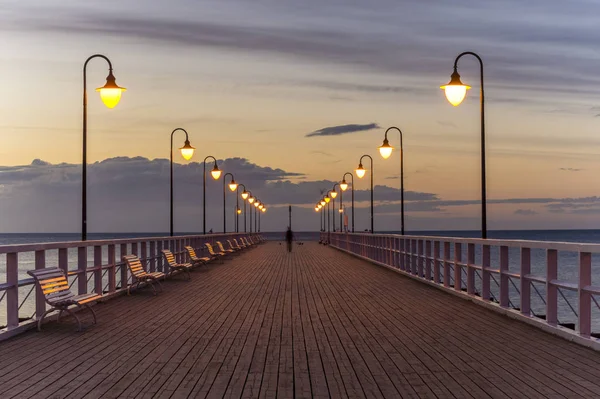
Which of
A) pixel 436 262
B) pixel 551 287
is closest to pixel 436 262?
pixel 436 262

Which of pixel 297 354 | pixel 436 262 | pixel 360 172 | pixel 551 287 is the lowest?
pixel 297 354

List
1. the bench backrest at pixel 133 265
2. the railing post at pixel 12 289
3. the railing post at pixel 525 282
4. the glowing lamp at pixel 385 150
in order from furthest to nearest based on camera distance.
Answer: the glowing lamp at pixel 385 150 → the bench backrest at pixel 133 265 → the railing post at pixel 525 282 → the railing post at pixel 12 289

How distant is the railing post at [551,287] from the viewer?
1005 cm

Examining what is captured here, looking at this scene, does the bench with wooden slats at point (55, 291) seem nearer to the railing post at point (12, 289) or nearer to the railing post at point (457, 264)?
the railing post at point (12, 289)

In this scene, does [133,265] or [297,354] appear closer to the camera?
[297,354]

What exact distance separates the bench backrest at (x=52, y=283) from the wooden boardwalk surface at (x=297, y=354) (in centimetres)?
42

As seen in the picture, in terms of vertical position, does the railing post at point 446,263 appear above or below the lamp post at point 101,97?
below

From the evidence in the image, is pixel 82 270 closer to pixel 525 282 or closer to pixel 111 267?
pixel 111 267

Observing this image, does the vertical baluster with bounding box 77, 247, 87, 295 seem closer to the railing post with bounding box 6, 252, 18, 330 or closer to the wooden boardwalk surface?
the wooden boardwalk surface

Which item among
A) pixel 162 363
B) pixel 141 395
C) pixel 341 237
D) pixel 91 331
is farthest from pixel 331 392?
pixel 341 237

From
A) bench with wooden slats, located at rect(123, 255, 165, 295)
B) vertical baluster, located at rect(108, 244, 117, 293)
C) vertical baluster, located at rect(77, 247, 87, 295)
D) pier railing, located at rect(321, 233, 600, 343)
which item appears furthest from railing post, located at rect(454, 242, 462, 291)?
vertical baluster, located at rect(77, 247, 87, 295)

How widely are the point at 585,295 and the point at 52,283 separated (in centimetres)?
689

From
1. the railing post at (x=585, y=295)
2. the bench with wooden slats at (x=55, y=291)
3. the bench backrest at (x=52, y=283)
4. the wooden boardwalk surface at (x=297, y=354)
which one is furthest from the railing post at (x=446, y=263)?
the bench backrest at (x=52, y=283)

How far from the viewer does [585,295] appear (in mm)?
8984
